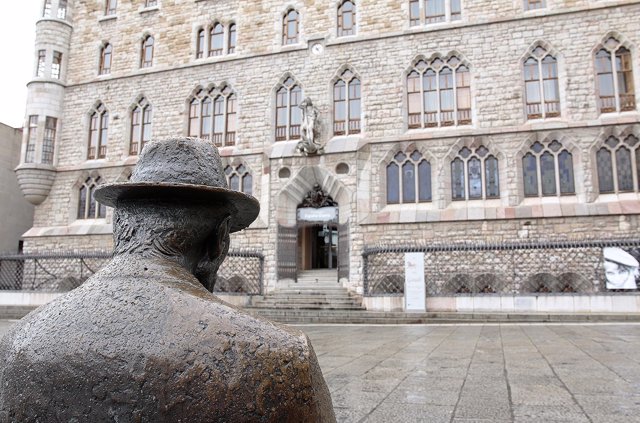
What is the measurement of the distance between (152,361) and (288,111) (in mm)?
17608

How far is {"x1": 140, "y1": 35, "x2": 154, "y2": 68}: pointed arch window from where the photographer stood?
20.5 metres

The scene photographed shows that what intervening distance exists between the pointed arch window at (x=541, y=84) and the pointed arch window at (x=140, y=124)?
14.2 metres

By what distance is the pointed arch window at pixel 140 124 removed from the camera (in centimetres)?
2002

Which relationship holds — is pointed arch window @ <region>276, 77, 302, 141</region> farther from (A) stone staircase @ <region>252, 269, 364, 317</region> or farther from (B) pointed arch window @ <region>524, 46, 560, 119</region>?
(B) pointed arch window @ <region>524, 46, 560, 119</region>

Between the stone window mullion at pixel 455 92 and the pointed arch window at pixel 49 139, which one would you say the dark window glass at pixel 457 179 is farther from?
the pointed arch window at pixel 49 139

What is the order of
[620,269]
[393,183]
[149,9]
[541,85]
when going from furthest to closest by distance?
[149,9]
[393,183]
[541,85]
[620,269]

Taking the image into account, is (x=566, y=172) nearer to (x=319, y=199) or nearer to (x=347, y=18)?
(x=319, y=199)

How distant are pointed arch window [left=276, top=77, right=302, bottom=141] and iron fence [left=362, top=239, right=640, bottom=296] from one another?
5.74m

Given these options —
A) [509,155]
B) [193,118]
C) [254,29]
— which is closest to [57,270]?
[193,118]

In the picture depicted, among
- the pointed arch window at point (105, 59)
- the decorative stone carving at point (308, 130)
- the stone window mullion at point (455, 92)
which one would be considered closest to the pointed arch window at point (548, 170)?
the stone window mullion at point (455, 92)

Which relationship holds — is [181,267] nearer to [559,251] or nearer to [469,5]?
[559,251]

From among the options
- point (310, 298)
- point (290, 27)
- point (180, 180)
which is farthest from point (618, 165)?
point (180, 180)

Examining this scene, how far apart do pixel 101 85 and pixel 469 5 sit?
1494 cm

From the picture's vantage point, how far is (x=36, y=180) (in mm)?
20141
